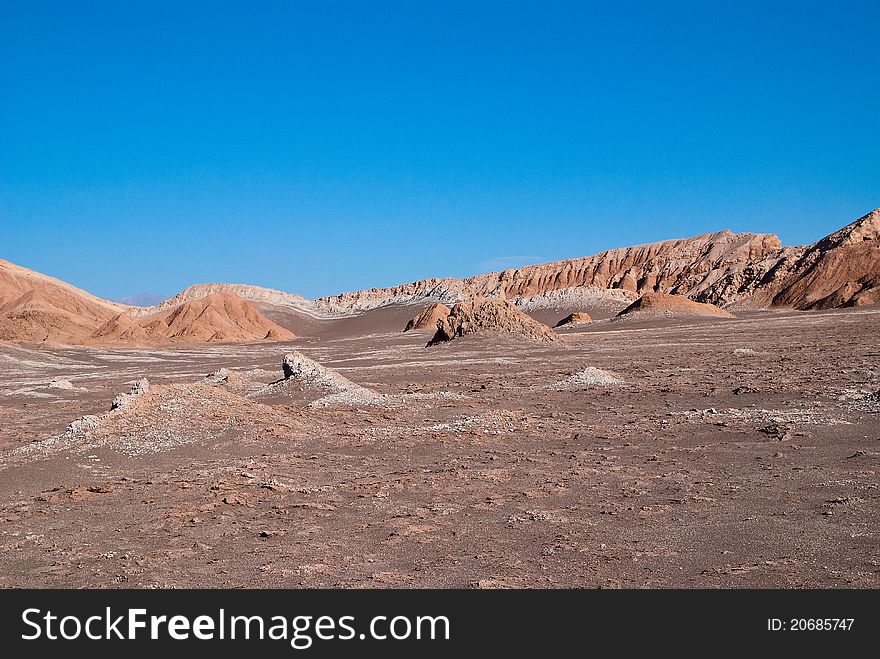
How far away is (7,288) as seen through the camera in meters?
89.2

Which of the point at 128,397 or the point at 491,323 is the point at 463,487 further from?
the point at 491,323

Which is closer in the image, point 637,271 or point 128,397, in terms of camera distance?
point 128,397

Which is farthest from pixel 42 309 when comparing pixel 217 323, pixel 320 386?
pixel 320 386

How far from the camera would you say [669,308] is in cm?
6825

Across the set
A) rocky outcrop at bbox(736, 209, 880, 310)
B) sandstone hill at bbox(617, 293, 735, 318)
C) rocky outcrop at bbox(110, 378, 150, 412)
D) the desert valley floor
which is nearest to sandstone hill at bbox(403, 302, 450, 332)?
sandstone hill at bbox(617, 293, 735, 318)

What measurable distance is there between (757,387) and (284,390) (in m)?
12.0

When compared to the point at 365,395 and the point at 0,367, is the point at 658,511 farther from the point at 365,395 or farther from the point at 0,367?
the point at 0,367

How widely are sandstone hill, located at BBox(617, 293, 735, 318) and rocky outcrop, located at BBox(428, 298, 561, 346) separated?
30022 mm

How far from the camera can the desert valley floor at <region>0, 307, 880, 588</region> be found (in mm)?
6648

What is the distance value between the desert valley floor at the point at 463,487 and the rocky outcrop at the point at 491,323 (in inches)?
708

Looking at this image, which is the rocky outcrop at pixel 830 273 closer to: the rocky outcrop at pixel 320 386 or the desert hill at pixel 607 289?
the desert hill at pixel 607 289

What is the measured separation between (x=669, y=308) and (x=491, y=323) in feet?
110

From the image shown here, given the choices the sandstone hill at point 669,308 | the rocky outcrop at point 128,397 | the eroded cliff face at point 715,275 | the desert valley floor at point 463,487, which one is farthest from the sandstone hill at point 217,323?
the rocky outcrop at point 128,397

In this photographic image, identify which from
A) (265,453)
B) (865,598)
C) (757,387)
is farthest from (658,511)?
(757,387)
